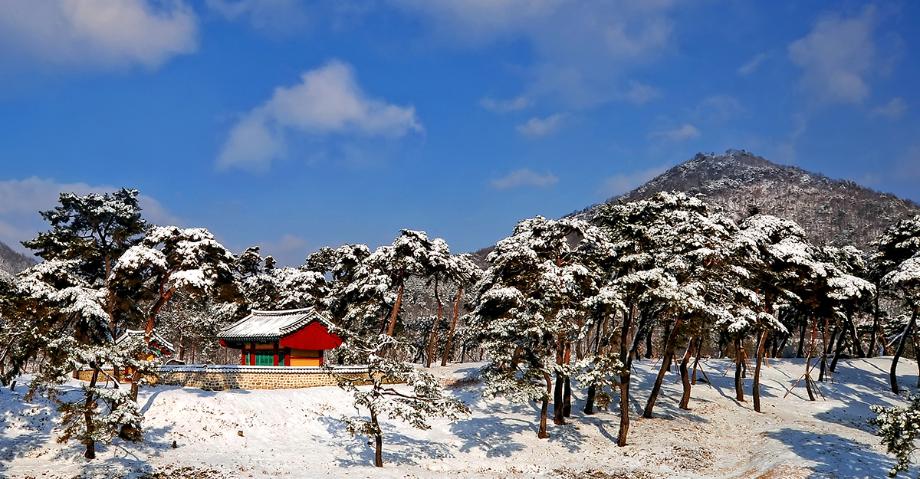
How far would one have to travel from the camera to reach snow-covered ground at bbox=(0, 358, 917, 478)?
22.5 meters

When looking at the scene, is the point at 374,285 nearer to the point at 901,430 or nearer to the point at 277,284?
the point at 277,284

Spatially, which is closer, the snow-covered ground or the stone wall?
the snow-covered ground

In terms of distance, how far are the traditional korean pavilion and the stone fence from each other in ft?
17.6

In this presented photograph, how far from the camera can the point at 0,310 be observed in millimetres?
20625

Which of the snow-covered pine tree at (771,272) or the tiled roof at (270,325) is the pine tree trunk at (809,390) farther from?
the tiled roof at (270,325)

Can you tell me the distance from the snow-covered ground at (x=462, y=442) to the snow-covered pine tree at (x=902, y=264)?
5.80m

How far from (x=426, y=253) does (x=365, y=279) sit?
5509mm

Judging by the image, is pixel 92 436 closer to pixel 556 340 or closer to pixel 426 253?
pixel 556 340

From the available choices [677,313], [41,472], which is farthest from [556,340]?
[41,472]

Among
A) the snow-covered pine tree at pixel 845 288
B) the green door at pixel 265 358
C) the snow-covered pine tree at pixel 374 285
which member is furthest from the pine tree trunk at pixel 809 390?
the green door at pixel 265 358

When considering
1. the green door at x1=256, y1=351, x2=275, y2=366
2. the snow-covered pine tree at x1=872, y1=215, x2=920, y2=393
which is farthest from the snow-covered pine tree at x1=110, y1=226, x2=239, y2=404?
the snow-covered pine tree at x1=872, y1=215, x2=920, y2=393

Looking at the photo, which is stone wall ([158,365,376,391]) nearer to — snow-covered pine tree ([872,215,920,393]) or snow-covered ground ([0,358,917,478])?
snow-covered ground ([0,358,917,478])

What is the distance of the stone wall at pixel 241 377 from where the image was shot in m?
34.3

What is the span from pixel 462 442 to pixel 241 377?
1524 centimetres
